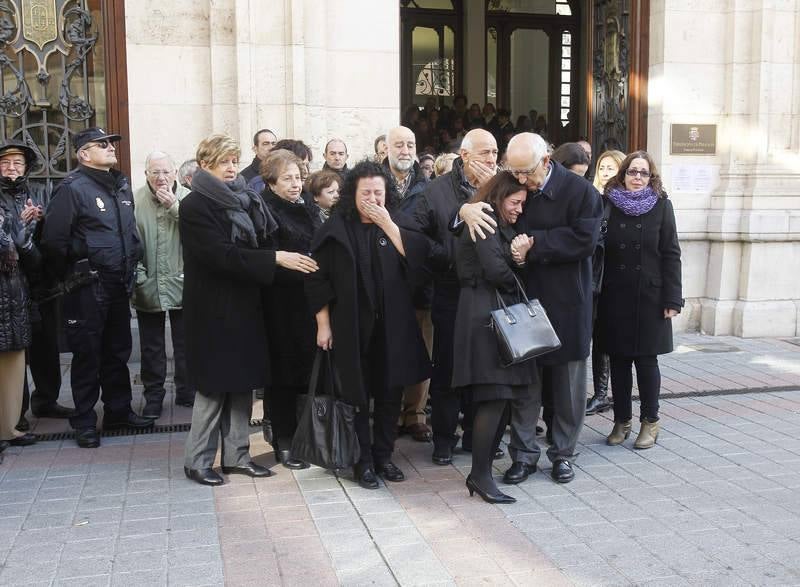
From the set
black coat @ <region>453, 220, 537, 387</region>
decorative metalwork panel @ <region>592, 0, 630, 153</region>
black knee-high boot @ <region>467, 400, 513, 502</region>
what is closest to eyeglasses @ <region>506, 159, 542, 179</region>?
black coat @ <region>453, 220, 537, 387</region>

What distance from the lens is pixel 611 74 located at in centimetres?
1032

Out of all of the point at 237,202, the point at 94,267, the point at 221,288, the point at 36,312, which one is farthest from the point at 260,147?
the point at 221,288

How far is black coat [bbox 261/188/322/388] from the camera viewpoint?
529cm

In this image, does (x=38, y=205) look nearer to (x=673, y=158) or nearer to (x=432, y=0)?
(x=673, y=158)

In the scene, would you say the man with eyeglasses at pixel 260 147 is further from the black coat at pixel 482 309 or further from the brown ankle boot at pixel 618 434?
the brown ankle boot at pixel 618 434

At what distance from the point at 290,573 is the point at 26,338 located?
2766 mm

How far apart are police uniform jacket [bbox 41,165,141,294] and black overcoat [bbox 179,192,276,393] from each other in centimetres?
118

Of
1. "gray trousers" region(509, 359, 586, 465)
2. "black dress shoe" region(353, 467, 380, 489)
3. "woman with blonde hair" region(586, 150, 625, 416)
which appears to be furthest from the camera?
"woman with blonde hair" region(586, 150, 625, 416)

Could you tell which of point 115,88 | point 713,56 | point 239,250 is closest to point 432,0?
point 713,56

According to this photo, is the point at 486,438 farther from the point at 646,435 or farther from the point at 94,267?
the point at 94,267

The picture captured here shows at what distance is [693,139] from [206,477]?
22.3 ft

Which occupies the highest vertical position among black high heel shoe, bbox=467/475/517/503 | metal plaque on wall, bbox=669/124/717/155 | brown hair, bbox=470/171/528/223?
metal plaque on wall, bbox=669/124/717/155

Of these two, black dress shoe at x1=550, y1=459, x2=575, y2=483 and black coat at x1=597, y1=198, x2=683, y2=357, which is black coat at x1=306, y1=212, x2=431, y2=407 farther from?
black coat at x1=597, y1=198, x2=683, y2=357

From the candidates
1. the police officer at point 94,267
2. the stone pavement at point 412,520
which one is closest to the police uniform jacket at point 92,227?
the police officer at point 94,267
